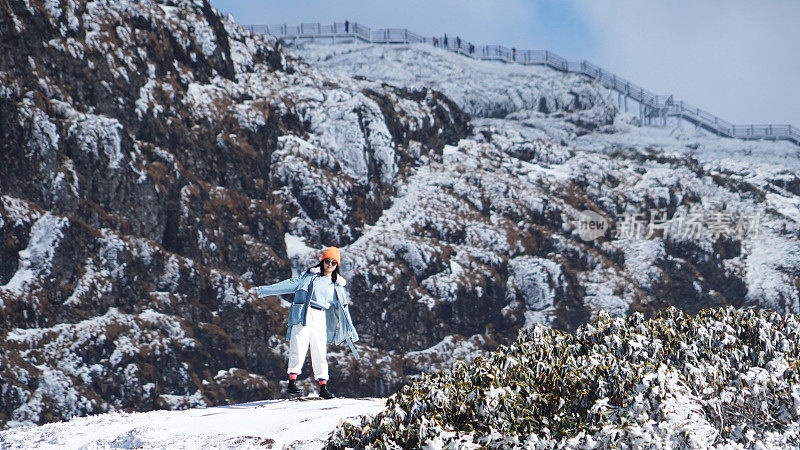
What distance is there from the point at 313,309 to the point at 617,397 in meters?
8.50

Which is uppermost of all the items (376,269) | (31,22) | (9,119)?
(31,22)

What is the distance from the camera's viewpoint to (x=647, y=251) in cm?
8381

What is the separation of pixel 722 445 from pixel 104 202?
2220 inches

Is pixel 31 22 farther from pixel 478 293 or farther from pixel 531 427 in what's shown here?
pixel 531 427

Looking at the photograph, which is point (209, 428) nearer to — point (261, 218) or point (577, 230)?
point (261, 218)

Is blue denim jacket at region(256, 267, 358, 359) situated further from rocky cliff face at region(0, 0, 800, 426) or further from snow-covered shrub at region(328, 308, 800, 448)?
rocky cliff face at region(0, 0, 800, 426)

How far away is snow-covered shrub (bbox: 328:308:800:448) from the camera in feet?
37.3

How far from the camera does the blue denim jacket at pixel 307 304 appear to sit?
1850 centimetres

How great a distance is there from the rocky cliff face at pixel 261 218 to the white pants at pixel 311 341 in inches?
1458

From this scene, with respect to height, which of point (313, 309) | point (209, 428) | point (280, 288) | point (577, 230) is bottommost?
point (209, 428)

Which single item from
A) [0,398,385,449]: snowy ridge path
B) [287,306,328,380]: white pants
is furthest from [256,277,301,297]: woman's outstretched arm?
[0,398,385,449]: snowy ridge path

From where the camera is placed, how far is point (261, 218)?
7194cm

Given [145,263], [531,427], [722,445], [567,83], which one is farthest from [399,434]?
[567,83]

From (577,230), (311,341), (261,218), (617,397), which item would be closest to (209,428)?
(311,341)
